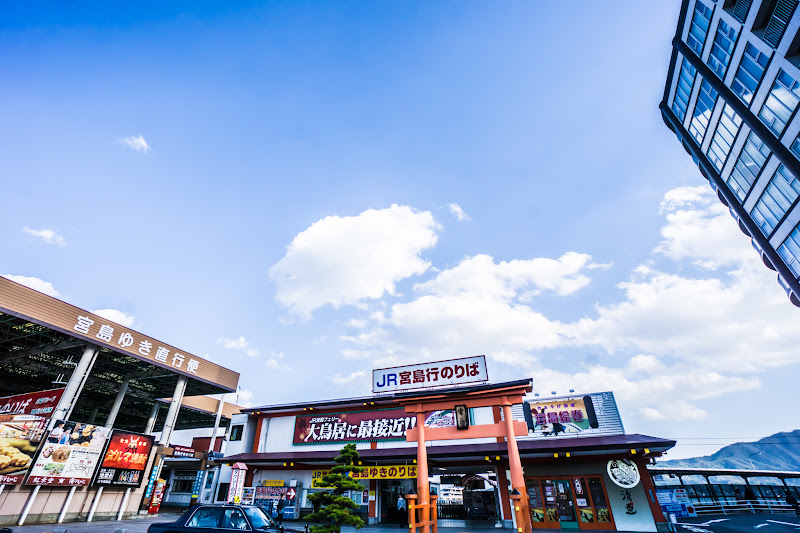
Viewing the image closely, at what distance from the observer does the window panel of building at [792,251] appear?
25.8m

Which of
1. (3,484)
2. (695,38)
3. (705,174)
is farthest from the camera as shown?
(705,174)

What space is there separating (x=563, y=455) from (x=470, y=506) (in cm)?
1257

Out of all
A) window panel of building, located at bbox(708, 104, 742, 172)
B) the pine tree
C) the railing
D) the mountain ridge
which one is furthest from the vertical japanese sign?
the mountain ridge

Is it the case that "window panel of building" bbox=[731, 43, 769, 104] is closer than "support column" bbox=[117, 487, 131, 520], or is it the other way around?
"support column" bbox=[117, 487, 131, 520]

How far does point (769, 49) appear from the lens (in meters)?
21.7

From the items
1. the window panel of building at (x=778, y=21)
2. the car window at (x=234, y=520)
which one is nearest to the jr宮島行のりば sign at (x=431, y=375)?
the car window at (x=234, y=520)

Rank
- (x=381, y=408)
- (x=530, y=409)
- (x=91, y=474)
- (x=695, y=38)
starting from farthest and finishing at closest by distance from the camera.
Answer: (x=695, y=38), (x=381, y=408), (x=530, y=409), (x=91, y=474)

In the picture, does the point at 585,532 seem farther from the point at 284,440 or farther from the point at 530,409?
the point at 284,440

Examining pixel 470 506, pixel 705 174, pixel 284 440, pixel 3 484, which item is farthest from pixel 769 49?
pixel 3 484

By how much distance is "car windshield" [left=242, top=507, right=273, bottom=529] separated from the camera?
9259 mm

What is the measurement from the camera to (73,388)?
859 inches

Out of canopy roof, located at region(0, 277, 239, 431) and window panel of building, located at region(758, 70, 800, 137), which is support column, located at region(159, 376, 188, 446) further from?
window panel of building, located at region(758, 70, 800, 137)

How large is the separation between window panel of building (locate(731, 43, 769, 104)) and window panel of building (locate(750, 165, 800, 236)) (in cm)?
564

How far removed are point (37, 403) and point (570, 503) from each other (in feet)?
96.5
